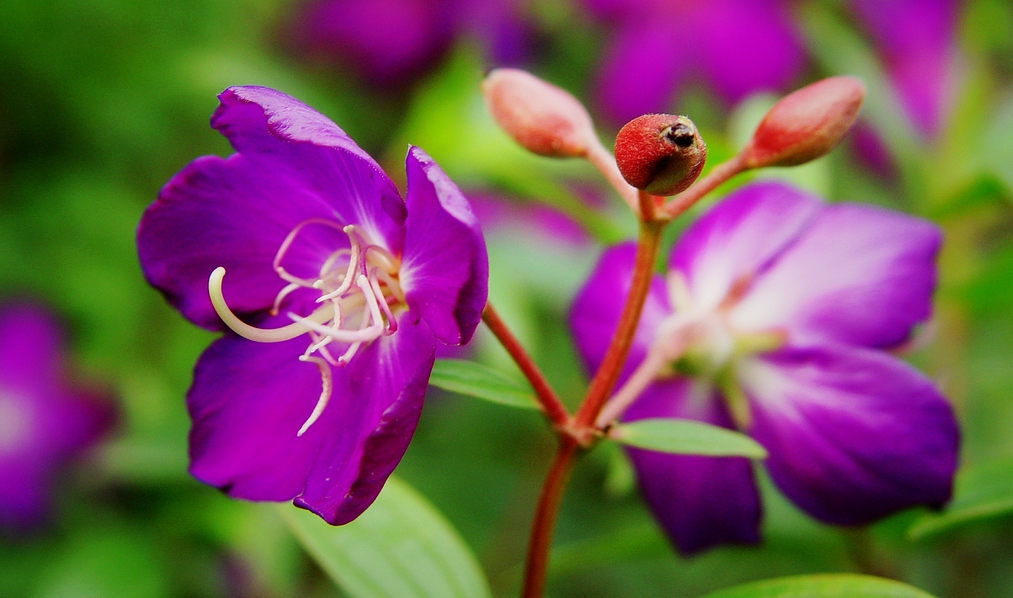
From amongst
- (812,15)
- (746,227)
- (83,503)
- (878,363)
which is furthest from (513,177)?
(83,503)

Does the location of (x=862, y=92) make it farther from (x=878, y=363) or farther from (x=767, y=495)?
(x=767, y=495)

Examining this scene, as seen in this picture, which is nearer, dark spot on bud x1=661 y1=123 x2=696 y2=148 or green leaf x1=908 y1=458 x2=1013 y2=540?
dark spot on bud x1=661 y1=123 x2=696 y2=148

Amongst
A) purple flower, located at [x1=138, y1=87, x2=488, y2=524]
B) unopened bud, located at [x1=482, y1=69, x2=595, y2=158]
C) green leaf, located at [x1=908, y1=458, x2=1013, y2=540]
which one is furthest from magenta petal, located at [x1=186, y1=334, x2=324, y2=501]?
green leaf, located at [x1=908, y1=458, x2=1013, y2=540]

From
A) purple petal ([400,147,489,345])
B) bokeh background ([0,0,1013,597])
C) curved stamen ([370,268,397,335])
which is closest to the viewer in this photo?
purple petal ([400,147,489,345])

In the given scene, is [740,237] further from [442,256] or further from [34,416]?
[34,416]

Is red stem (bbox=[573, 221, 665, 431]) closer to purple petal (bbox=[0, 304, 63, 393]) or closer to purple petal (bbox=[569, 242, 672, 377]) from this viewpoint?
purple petal (bbox=[569, 242, 672, 377])
